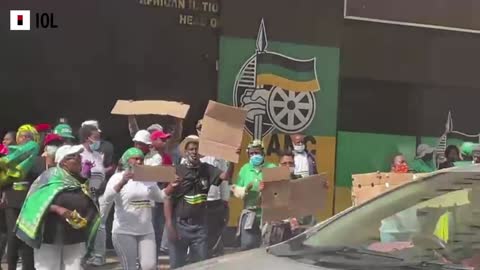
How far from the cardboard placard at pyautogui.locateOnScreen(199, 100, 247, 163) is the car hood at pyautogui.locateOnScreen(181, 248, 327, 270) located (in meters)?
3.16

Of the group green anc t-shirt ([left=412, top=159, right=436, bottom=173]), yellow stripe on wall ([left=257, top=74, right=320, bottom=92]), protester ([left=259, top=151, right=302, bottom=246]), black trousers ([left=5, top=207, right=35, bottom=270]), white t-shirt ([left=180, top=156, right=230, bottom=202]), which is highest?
yellow stripe on wall ([left=257, top=74, right=320, bottom=92])

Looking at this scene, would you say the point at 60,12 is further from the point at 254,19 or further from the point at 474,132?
the point at 474,132

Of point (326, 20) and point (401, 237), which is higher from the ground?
point (326, 20)

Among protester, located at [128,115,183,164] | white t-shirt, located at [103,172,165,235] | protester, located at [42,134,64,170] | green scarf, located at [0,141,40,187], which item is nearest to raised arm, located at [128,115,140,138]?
protester, located at [128,115,183,164]

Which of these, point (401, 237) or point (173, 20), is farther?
point (173, 20)

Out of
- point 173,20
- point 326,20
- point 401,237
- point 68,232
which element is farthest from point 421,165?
point 401,237

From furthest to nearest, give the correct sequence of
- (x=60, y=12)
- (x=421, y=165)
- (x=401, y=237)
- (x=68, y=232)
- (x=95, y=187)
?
(x=421, y=165), (x=60, y=12), (x=95, y=187), (x=68, y=232), (x=401, y=237)

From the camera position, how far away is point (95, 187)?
925cm

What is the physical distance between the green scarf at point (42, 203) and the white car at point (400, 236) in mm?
2578

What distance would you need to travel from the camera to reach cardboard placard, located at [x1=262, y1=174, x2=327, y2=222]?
7035mm

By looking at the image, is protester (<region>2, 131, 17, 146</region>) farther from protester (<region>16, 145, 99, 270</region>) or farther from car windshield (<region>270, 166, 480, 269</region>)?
car windshield (<region>270, 166, 480, 269</region>)

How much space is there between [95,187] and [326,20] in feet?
15.0

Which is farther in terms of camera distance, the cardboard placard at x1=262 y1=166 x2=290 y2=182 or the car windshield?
the cardboard placard at x1=262 y1=166 x2=290 y2=182

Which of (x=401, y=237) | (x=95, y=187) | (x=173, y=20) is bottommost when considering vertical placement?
(x=95, y=187)
